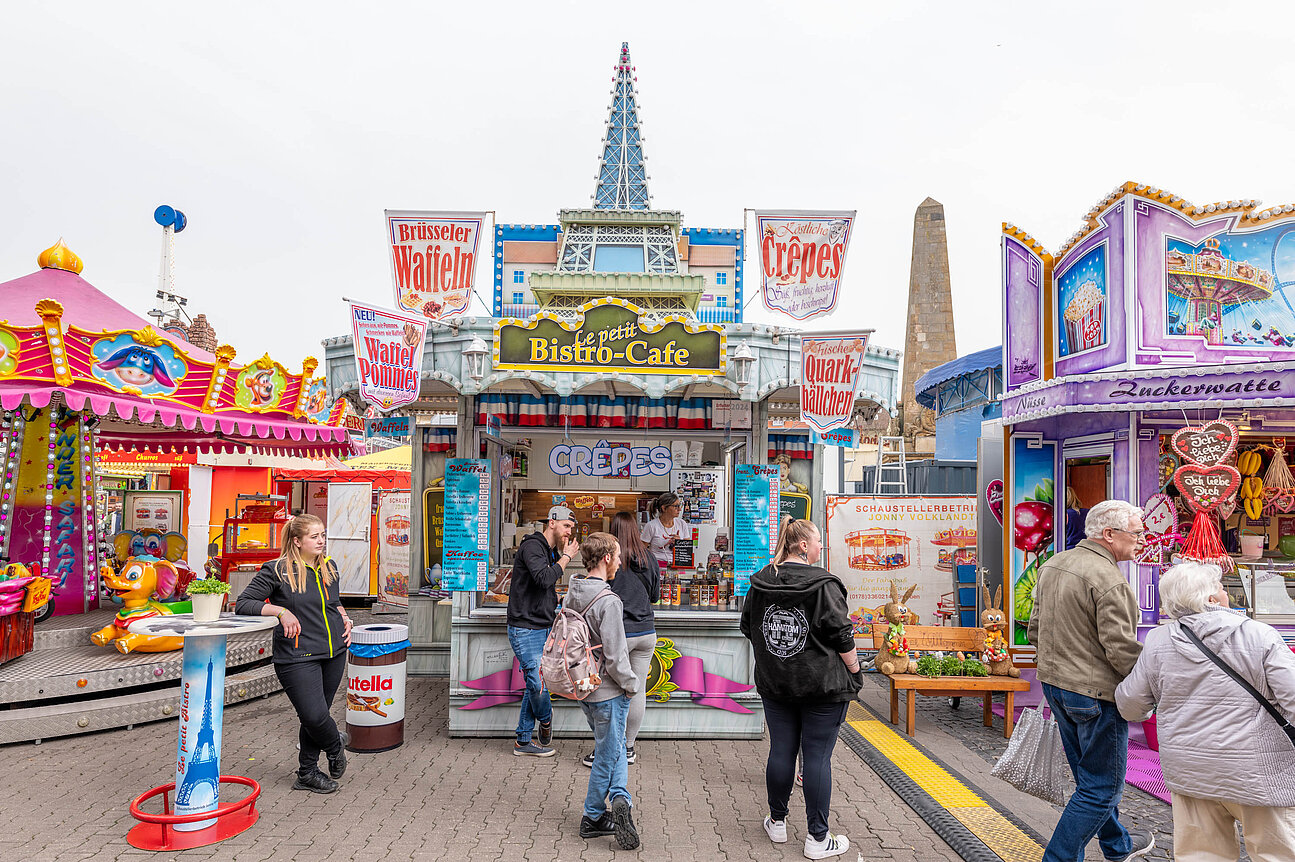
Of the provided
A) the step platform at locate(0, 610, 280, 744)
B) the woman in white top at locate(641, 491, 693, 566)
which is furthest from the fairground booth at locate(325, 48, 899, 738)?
the step platform at locate(0, 610, 280, 744)

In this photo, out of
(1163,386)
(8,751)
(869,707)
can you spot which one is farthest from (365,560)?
(1163,386)

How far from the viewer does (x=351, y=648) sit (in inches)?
219

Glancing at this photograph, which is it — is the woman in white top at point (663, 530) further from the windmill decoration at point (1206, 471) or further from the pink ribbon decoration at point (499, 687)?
the windmill decoration at point (1206, 471)

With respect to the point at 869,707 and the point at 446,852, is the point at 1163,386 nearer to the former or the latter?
the point at 869,707

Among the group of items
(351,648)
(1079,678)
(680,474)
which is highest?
(680,474)

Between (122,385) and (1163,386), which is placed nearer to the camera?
(1163,386)

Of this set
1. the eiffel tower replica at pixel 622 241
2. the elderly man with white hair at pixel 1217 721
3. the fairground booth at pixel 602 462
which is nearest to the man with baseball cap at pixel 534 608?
the fairground booth at pixel 602 462

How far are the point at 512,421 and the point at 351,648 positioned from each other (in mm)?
2622

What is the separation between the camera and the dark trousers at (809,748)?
4004 millimetres

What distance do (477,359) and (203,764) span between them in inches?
125

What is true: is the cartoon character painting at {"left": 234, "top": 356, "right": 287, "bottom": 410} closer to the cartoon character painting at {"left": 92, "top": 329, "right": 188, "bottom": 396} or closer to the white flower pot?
the cartoon character painting at {"left": 92, "top": 329, "right": 188, "bottom": 396}

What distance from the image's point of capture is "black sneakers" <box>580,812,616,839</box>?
4.23 metres

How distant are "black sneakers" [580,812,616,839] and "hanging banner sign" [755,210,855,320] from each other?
163 inches

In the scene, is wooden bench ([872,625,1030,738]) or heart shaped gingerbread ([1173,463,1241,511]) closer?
heart shaped gingerbread ([1173,463,1241,511])
